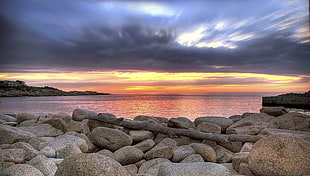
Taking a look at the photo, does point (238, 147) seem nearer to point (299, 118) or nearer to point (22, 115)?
point (299, 118)

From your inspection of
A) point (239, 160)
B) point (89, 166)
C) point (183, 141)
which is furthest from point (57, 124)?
point (239, 160)

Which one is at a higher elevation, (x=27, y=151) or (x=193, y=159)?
(x=27, y=151)

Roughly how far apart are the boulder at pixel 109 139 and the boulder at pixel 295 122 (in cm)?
638

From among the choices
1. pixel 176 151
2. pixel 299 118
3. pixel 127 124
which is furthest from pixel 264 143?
pixel 299 118

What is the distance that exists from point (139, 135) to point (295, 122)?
6.29 meters

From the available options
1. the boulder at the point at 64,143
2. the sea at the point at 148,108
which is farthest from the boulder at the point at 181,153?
the sea at the point at 148,108

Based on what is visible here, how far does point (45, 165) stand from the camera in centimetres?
427

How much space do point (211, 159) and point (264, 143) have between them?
2177 mm

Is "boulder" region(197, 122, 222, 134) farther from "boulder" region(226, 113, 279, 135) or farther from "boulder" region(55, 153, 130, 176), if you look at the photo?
"boulder" region(55, 153, 130, 176)

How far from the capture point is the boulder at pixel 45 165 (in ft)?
13.6

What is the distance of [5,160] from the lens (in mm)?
4309

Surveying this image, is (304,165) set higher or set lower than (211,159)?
higher

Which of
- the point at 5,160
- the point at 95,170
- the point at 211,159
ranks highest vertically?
the point at 95,170

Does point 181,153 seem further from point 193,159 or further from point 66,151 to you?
point 66,151
